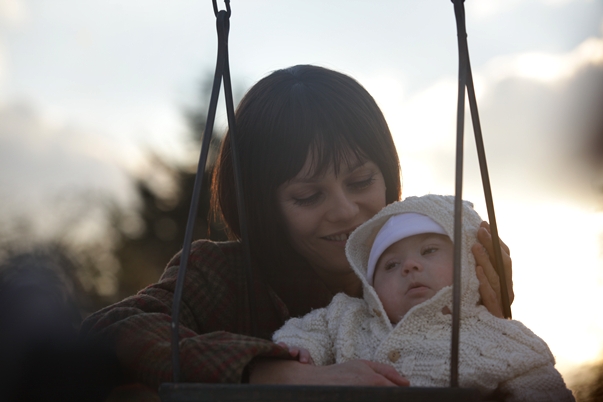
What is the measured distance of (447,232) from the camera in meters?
1.48

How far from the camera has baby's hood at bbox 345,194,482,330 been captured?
1438 mm

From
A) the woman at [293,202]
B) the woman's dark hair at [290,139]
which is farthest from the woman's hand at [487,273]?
the woman's dark hair at [290,139]

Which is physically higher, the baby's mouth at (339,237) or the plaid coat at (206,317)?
the baby's mouth at (339,237)

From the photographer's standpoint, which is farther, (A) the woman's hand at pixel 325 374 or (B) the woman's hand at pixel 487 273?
(B) the woman's hand at pixel 487 273

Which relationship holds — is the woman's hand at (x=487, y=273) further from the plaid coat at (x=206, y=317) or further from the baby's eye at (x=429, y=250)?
the plaid coat at (x=206, y=317)

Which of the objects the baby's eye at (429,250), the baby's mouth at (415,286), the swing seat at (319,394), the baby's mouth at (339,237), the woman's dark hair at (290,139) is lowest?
the swing seat at (319,394)

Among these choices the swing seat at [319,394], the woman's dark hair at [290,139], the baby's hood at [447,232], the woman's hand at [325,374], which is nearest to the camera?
the swing seat at [319,394]

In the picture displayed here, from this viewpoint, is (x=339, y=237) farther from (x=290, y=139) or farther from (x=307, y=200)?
(x=290, y=139)

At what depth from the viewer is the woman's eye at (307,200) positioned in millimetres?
1843

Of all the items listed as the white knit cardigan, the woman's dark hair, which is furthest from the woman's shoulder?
the white knit cardigan

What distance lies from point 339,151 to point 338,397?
107cm

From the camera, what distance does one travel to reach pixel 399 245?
1.53m

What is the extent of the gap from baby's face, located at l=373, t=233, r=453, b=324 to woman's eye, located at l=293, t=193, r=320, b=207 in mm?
357

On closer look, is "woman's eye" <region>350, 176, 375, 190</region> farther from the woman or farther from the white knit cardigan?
the white knit cardigan
